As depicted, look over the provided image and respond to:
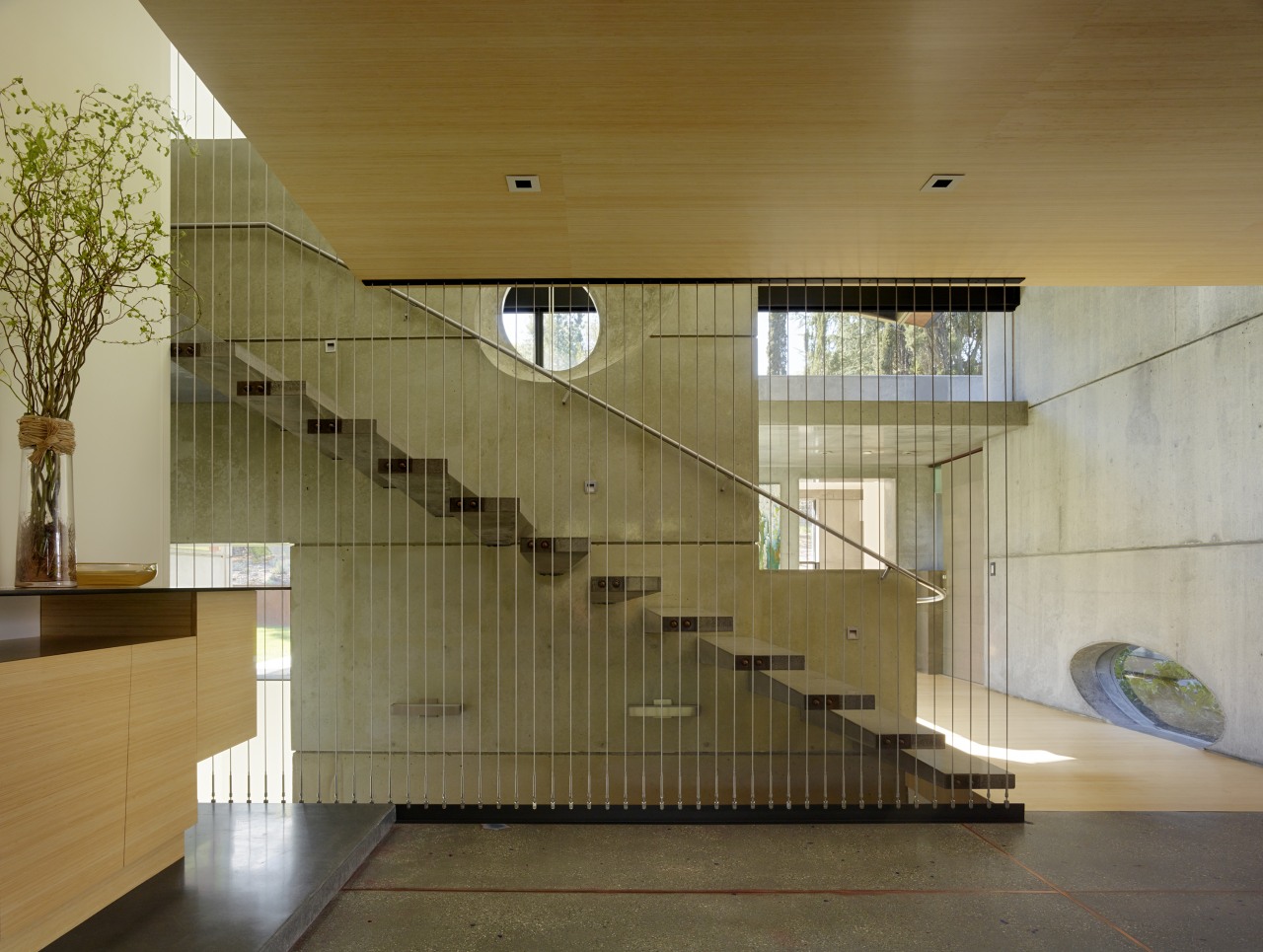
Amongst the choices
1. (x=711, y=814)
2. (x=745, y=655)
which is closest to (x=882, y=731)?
Answer: (x=745, y=655)

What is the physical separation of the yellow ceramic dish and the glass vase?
20 centimetres

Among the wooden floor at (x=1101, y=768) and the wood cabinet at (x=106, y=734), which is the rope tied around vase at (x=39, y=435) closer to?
the wood cabinet at (x=106, y=734)

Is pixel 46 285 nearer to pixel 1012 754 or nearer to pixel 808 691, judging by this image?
pixel 808 691

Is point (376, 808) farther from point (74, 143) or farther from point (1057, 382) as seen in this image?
point (1057, 382)

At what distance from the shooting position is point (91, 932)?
2.93m

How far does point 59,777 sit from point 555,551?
2730 millimetres

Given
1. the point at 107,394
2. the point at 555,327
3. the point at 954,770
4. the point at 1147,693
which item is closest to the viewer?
the point at 107,394

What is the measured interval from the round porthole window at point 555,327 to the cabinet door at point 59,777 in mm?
3445

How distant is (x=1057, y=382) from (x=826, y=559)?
4.07m

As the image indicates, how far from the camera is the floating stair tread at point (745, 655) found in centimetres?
461

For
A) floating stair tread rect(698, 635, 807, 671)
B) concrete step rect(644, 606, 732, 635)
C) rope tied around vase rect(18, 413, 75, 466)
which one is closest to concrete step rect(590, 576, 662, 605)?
concrete step rect(644, 606, 732, 635)

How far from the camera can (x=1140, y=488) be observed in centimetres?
736

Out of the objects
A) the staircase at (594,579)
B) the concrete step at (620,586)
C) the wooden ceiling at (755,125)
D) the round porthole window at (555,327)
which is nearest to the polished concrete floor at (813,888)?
the staircase at (594,579)

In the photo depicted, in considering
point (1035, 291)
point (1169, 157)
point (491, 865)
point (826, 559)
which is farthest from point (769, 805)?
point (1035, 291)
